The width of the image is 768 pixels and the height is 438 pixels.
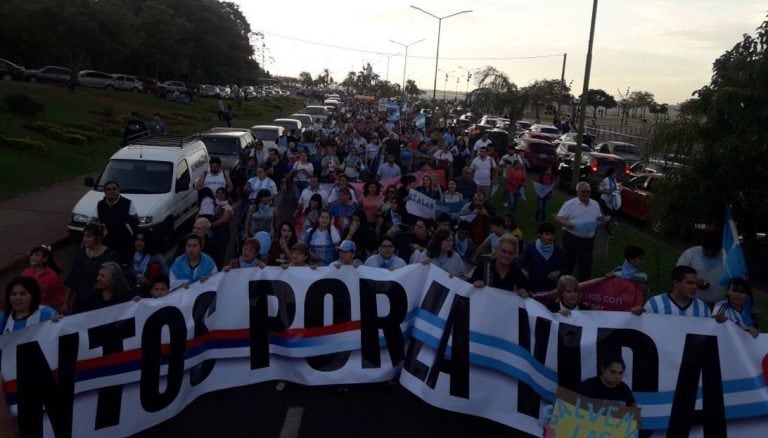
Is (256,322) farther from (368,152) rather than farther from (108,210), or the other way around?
(368,152)

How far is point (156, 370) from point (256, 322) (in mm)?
1010

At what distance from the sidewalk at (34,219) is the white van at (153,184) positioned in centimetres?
112

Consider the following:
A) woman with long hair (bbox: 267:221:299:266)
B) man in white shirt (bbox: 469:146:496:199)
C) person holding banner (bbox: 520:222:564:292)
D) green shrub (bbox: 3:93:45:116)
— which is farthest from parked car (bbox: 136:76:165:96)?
person holding banner (bbox: 520:222:564:292)

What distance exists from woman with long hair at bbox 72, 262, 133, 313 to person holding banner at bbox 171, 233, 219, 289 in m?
0.63

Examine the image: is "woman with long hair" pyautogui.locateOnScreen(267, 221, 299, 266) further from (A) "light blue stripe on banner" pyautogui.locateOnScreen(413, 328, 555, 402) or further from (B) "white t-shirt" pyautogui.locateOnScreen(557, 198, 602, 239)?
(B) "white t-shirt" pyautogui.locateOnScreen(557, 198, 602, 239)

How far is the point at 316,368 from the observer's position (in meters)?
6.38

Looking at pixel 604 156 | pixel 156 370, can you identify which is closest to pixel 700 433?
pixel 156 370

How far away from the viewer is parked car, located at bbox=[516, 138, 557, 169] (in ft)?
93.9

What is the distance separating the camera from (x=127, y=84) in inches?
2178

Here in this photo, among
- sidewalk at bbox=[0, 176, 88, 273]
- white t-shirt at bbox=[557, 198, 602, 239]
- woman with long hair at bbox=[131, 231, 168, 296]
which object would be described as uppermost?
white t-shirt at bbox=[557, 198, 602, 239]

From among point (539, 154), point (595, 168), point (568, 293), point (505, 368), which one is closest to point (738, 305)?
point (568, 293)

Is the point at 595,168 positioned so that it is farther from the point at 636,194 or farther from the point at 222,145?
the point at 222,145

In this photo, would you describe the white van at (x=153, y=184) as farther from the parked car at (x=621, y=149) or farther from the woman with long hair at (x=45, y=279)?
the parked car at (x=621, y=149)

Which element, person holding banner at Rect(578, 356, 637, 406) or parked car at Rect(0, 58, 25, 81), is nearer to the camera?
person holding banner at Rect(578, 356, 637, 406)
